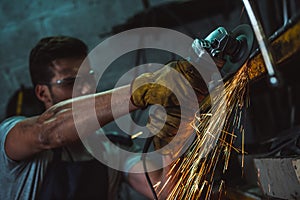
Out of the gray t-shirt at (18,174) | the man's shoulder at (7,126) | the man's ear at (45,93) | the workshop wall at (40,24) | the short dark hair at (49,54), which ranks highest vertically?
the workshop wall at (40,24)

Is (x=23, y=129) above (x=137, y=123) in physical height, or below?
above

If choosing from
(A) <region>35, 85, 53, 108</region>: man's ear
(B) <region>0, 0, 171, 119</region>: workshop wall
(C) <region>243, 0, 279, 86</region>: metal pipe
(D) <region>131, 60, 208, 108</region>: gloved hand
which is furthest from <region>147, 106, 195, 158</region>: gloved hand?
(B) <region>0, 0, 171, 119</region>: workshop wall

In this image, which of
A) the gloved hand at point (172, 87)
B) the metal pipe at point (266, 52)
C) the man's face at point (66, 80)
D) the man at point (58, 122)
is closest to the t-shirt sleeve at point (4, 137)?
the man at point (58, 122)

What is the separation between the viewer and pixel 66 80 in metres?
1.89

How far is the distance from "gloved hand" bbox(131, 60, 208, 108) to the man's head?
2.53 feet

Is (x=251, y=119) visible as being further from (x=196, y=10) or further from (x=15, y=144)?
(x=15, y=144)

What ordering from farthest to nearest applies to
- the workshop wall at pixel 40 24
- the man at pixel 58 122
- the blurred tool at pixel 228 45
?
the workshop wall at pixel 40 24
the man at pixel 58 122
the blurred tool at pixel 228 45

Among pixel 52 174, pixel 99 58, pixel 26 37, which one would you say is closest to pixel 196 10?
pixel 99 58

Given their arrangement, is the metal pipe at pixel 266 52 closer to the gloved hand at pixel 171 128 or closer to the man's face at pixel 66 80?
the gloved hand at pixel 171 128

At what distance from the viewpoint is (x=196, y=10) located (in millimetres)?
2344

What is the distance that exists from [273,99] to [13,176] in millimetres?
1703

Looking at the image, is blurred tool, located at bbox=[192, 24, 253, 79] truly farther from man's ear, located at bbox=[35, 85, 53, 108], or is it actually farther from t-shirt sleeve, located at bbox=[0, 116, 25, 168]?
man's ear, located at bbox=[35, 85, 53, 108]

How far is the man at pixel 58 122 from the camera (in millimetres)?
1281

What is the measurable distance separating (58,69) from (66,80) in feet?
0.26
